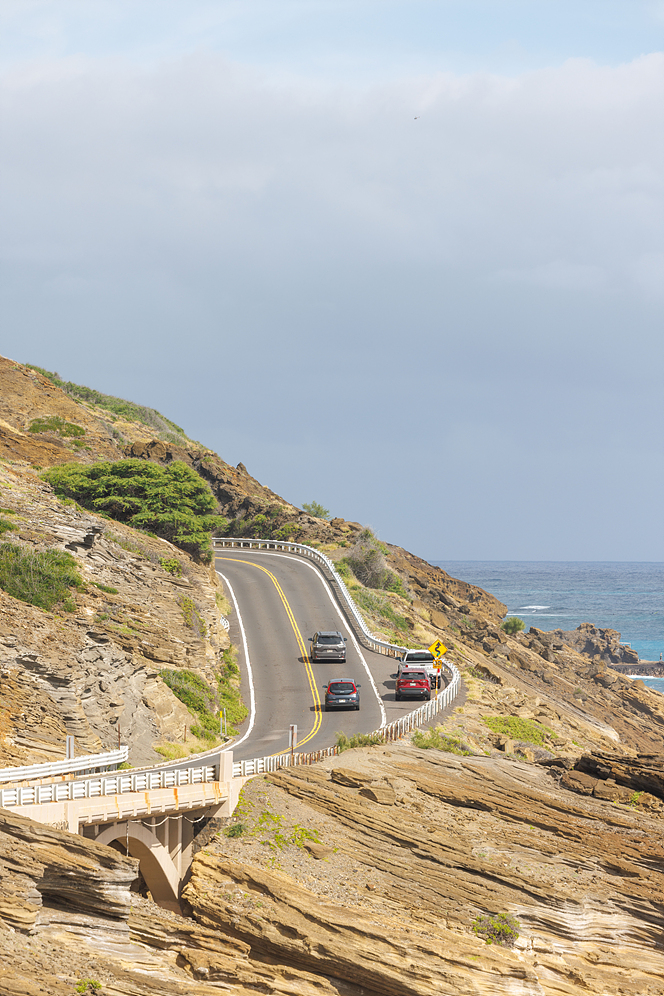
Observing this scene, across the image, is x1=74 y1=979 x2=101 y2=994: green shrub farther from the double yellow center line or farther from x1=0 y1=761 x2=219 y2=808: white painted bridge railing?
the double yellow center line

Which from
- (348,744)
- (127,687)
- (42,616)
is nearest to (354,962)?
(348,744)

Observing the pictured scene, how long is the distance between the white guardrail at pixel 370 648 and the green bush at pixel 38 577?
10.7 m

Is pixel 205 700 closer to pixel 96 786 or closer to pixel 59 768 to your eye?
pixel 59 768

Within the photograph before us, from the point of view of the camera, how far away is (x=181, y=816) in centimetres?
2480

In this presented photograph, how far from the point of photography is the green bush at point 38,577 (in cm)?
3472

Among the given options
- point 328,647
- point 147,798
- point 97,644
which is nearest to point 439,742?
point 147,798

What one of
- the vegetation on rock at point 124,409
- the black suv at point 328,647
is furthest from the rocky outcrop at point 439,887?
the vegetation on rock at point 124,409

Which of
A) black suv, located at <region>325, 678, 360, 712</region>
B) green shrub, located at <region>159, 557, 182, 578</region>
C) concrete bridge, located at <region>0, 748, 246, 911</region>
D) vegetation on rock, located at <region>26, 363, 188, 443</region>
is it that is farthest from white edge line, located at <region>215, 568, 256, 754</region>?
vegetation on rock, located at <region>26, 363, 188, 443</region>

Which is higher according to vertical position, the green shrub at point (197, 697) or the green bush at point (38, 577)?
the green bush at point (38, 577)

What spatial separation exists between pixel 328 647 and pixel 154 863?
21.5m

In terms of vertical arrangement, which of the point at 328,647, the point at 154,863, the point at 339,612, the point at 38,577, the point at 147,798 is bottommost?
the point at 154,863

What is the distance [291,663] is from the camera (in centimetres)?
4475

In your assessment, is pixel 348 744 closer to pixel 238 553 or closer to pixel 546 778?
pixel 546 778

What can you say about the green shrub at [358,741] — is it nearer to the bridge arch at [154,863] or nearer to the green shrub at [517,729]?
the green shrub at [517,729]
